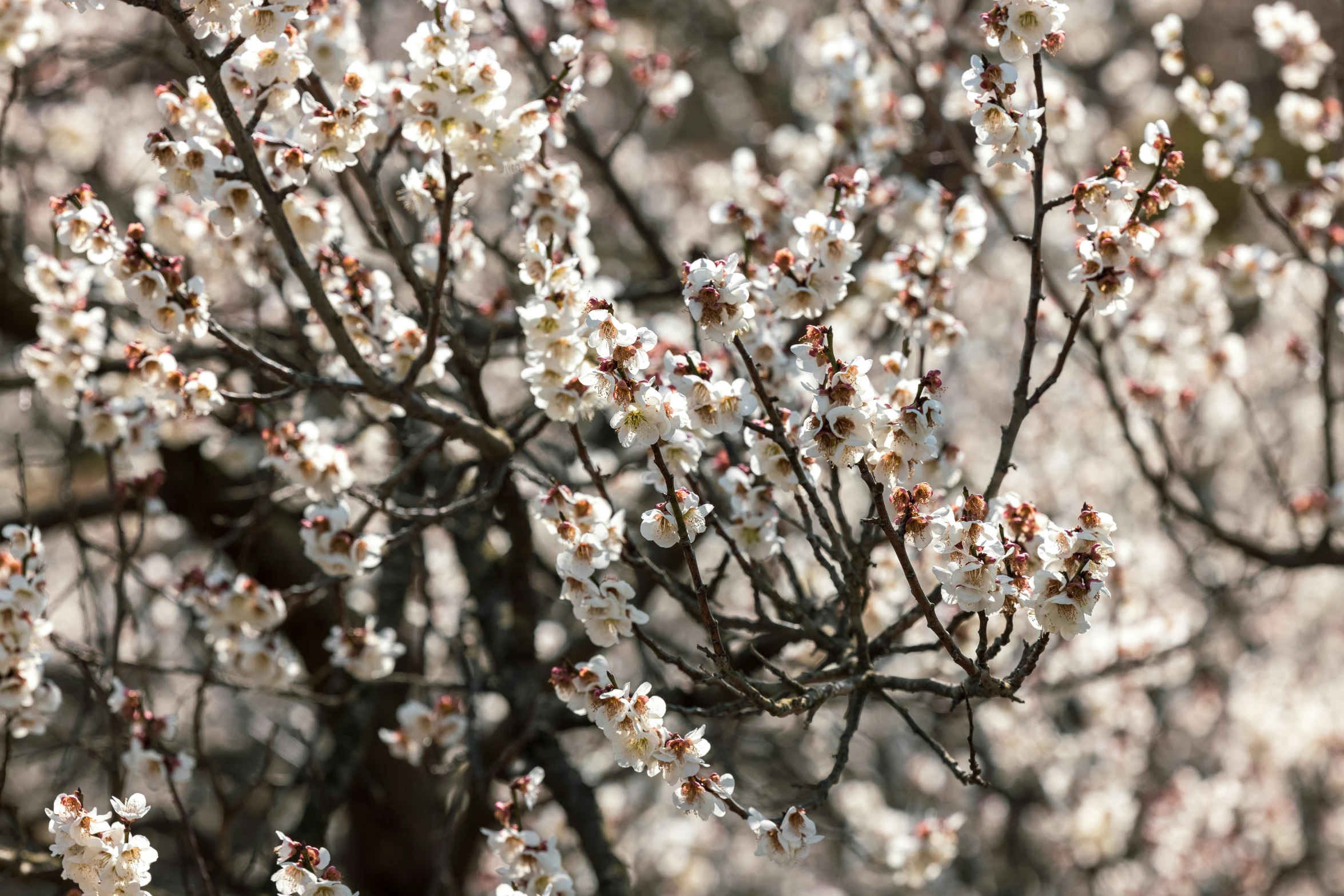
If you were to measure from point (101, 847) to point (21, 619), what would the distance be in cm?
68

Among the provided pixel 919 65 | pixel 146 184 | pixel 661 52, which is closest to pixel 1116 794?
pixel 919 65

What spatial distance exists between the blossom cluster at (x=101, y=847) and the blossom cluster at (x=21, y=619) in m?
0.50

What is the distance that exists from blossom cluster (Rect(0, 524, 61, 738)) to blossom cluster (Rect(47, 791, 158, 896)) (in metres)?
0.50

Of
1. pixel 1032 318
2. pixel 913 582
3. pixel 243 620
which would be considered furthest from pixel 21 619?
pixel 1032 318

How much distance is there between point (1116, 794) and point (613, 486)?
146 inches

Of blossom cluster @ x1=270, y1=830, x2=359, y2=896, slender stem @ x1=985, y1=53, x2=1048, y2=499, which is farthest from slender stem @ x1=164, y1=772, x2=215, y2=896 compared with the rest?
slender stem @ x1=985, y1=53, x2=1048, y2=499

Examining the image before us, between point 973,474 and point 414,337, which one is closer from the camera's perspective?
point 414,337

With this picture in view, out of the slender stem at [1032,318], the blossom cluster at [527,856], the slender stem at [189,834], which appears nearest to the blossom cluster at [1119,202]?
the slender stem at [1032,318]

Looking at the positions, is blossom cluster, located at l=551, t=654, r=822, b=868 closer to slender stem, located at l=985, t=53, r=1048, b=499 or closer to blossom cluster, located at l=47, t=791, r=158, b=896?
slender stem, located at l=985, t=53, r=1048, b=499

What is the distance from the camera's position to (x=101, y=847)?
214 centimetres

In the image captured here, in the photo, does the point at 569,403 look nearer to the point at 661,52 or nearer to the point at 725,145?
the point at 661,52

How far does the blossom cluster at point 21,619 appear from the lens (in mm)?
2529

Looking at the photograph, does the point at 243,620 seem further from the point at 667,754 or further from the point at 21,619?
the point at 667,754

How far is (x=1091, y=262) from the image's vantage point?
2.21 meters
